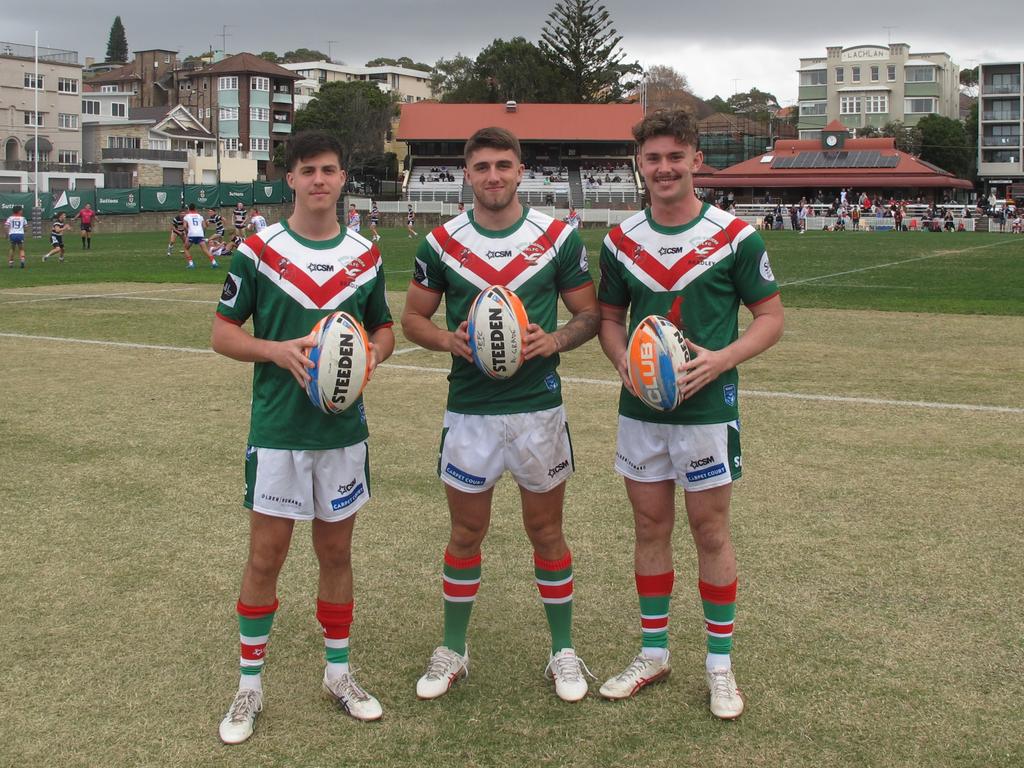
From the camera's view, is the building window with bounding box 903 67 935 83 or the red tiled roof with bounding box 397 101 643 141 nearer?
the red tiled roof with bounding box 397 101 643 141

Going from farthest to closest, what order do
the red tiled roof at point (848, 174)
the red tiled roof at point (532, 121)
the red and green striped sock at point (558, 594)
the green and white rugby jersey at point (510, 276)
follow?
1. the red tiled roof at point (848, 174)
2. the red tiled roof at point (532, 121)
3. the red and green striped sock at point (558, 594)
4. the green and white rugby jersey at point (510, 276)

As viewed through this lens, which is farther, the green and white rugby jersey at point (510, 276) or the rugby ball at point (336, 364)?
the green and white rugby jersey at point (510, 276)

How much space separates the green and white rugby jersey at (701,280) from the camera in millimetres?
4234

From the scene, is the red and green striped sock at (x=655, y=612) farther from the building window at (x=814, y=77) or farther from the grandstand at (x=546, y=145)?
the building window at (x=814, y=77)

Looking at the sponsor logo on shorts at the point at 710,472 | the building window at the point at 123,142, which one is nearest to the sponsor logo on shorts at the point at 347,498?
the sponsor logo on shorts at the point at 710,472

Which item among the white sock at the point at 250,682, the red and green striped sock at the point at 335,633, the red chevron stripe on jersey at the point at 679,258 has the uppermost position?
the red chevron stripe on jersey at the point at 679,258

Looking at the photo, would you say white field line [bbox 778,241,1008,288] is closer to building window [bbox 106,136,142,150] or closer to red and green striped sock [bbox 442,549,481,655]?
red and green striped sock [bbox 442,549,481,655]

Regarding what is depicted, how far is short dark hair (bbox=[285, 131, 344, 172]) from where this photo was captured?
13.4 feet

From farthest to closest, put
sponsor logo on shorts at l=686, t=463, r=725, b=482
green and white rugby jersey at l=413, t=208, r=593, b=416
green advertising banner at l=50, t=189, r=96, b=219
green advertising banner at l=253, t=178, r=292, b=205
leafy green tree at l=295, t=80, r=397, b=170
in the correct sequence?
leafy green tree at l=295, t=80, r=397, b=170
green advertising banner at l=253, t=178, r=292, b=205
green advertising banner at l=50, t=189, r=96, b=219
green and white rugby jersey at l=413, t=208, r=593, b=416
sponsor logo on shorts at l=686, t=463, r=725, b=482

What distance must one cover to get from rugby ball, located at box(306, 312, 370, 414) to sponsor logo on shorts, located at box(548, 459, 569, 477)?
2.83 ft

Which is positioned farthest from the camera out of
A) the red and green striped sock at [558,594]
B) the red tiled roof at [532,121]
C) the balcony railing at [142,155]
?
the balcony railing at [142,155]

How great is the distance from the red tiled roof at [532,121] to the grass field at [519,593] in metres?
73.0

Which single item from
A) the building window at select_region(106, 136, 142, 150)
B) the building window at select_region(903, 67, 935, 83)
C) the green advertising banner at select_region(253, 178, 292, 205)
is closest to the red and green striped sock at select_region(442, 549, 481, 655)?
the green advertising banner at select_region(253, 178, 292, 205)

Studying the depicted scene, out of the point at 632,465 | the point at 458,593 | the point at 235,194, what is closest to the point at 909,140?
the point at 235,194
